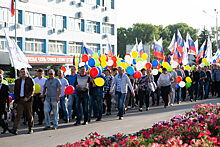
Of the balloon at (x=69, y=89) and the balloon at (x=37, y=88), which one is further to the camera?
the balloon at (x=37, y=88)

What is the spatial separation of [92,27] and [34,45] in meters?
11.2

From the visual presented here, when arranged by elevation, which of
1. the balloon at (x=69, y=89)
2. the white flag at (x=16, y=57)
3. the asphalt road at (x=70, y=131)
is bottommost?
the asphalt road at (x=70, y=131)

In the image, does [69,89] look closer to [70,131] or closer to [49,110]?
[49,110]

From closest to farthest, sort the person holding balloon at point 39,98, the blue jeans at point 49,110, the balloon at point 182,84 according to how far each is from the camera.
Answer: the blue jeans at point 49,110
the person holding balloon at point 39,98
the balloon at point 182,84

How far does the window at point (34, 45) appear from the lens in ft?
132

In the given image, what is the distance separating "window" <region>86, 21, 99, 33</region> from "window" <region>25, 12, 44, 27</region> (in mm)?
8577

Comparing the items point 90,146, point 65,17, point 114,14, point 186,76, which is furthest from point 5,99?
point 114,14

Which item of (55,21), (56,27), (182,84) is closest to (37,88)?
(182,84)

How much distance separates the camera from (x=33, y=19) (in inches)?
1614

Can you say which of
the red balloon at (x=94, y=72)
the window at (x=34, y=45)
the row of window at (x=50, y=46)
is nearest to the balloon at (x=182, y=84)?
the red balloon at (x=94, y=72)

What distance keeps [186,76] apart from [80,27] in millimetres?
30513

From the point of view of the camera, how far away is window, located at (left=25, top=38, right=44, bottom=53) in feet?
132

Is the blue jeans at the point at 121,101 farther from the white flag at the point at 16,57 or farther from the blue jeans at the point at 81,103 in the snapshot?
the white flag at the point at 16,57

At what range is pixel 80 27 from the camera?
48031mm
